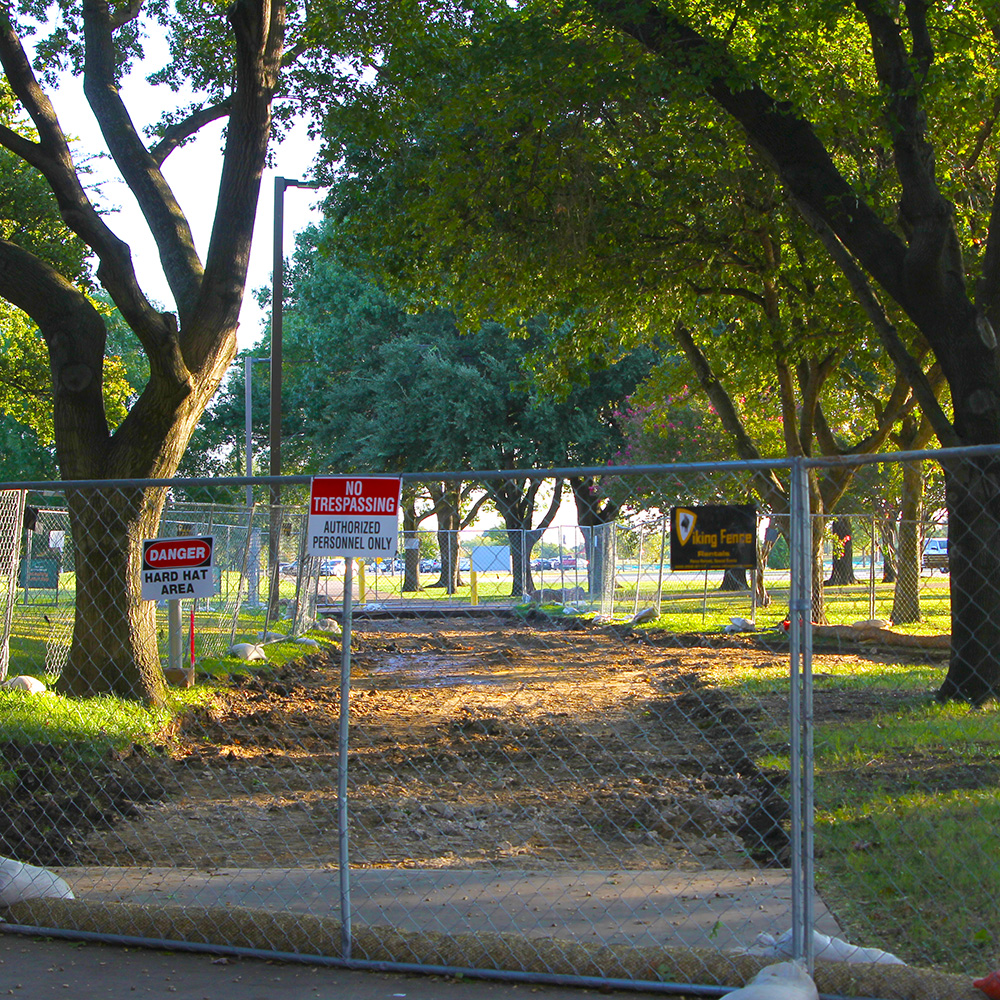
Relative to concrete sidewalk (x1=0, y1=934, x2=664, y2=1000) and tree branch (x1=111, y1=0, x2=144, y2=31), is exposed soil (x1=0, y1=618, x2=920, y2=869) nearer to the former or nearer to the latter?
concrete sidewalk (x1=0, y1=934, x2=664, y2=1000)

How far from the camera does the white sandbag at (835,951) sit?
4035 millimetres

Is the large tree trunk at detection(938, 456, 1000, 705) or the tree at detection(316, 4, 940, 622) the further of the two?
the tree at detection(316, 4, 940, 622)

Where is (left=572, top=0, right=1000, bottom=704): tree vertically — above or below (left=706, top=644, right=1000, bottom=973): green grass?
above

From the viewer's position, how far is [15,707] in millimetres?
8766

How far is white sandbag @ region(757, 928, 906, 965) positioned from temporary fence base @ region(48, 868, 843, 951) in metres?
0.19

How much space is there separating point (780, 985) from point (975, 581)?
6.96 metres

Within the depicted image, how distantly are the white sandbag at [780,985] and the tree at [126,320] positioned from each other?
23.4 ft

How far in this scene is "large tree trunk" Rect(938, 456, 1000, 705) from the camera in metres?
9.33

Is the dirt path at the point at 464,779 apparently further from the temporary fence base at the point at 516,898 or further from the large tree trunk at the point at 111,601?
the large tree trunk at the point at 111,601

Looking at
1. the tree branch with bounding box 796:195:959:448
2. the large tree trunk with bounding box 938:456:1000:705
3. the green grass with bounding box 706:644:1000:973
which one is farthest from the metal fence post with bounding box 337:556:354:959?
the tree branch with bounding box 796:195:959:448

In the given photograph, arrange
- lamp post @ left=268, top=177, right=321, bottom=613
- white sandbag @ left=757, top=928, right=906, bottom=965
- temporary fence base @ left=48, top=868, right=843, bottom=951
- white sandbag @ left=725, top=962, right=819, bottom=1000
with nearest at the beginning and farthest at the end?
→ white sandbag @ left=725, top=962, right=819, bottom=1000 < white sandbag @ left=757, top=928, right=906, bottom=965 < temporary fence base @ left=48, top=868, right=843, bottom=951 < lamp post @ left=268, top=177, right=321, bottom=613

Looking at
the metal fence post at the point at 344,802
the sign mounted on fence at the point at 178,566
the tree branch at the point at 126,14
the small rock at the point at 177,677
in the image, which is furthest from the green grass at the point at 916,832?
the tree branch at the point at 126,14

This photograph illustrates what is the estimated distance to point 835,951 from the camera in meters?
4.09

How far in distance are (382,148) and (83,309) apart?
231 inches
